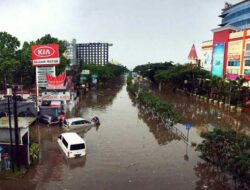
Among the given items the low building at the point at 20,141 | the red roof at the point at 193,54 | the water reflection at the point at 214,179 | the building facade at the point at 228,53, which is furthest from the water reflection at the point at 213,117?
the red roof at the point at 193,54

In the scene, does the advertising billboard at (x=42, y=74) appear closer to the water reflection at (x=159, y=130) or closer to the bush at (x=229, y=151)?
the water reflection at (x=159, y=130)

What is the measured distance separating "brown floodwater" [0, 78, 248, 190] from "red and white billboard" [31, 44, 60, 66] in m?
12.2

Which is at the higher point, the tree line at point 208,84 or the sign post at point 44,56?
the sign post at point 44,56

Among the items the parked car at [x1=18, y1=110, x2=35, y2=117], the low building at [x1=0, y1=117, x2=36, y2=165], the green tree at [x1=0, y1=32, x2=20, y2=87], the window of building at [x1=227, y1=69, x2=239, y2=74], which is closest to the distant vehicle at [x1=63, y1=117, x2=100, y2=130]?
the parked car at [x1=18, y1=110, x2=35, y2=117]

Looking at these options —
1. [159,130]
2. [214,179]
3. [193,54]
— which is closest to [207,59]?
[193,54]

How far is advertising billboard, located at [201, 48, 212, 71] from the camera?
2958 inches

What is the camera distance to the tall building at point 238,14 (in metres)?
86.2

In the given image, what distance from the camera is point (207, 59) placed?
254 feet

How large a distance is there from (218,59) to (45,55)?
47.4m

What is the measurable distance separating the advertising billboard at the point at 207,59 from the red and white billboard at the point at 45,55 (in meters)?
49.6

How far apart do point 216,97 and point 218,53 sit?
19.8 m

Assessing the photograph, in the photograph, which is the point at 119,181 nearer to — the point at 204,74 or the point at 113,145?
the point at 113,145

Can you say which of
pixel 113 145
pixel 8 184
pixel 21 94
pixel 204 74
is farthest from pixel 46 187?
pixel 204 74

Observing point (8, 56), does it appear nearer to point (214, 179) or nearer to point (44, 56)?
point (44, 56)
